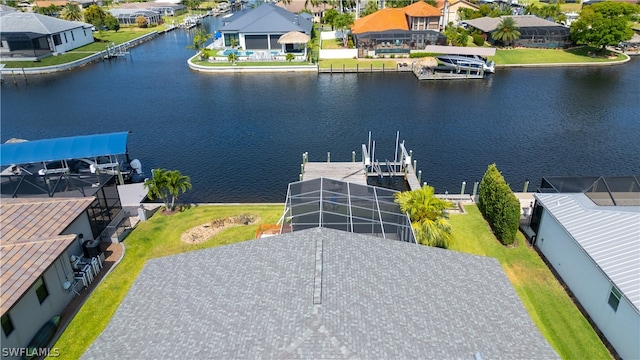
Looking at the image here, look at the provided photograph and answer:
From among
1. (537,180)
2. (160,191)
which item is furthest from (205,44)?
(537,180)

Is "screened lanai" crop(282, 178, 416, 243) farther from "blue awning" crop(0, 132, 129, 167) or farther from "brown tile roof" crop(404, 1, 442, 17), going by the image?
"brown tile roof" crop(404, 1, 442, 17)

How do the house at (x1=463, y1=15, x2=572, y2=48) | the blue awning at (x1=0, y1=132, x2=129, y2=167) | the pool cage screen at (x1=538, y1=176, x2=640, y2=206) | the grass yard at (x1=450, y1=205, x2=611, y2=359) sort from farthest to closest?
the house at (x1=463, y1=15, x2=572, y2=48) < the blue awning at (x1=0, y1=132, x2=129, y2=167) < the pool cage screen at (x1=538, y1=176, x2=640, y2=206) < the grass yard at (x1=450, y1=205, x2=611, y2=359)

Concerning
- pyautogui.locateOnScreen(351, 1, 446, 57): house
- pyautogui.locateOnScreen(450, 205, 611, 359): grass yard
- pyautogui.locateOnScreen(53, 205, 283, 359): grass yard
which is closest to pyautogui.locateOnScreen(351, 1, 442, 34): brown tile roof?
pyautogui.locateOnScreen(351, 1, 446, 57): house

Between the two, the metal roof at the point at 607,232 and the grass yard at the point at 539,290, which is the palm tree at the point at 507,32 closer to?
the grass yard at the point at 539,290

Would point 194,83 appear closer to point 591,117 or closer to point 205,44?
point 205,44

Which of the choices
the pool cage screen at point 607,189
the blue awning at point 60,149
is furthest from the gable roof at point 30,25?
the pool cage screen at point 607,189

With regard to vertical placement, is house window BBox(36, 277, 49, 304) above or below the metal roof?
below

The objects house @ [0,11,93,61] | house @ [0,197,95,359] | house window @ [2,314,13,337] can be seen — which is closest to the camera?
house window @ [2,314,13,337]

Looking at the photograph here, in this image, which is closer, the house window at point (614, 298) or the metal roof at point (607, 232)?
the house window at point (614, 298)
